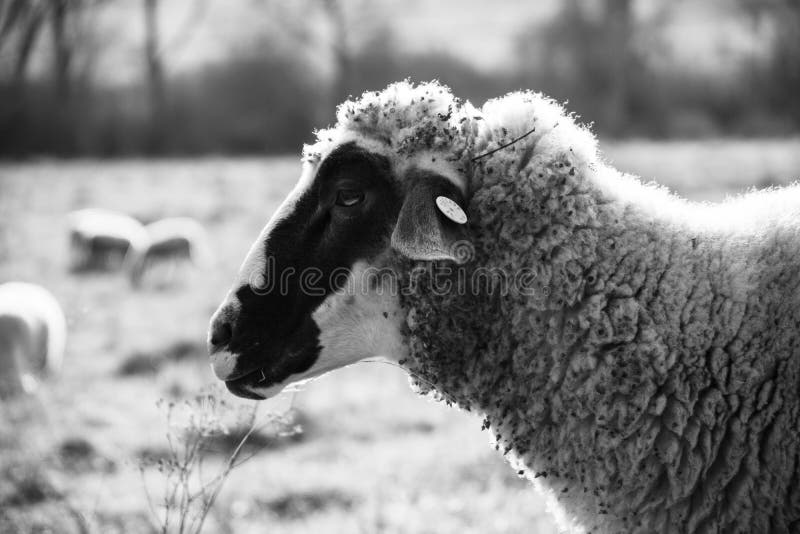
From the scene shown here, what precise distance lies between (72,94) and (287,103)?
30.6 ft

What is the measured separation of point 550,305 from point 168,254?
12331mm

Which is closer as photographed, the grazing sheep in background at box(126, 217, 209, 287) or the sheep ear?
the sheep ear

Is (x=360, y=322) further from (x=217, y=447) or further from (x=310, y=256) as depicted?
(x=217, y=447)

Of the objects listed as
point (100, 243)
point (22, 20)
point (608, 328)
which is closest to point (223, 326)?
point (608, 328)

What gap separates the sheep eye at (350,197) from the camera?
112 inches

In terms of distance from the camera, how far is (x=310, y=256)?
9.41ft

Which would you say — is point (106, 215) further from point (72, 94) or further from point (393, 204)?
point (72, 94)

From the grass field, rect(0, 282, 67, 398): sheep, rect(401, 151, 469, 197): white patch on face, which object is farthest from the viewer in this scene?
rect(0, 282, 67, 398): sheep

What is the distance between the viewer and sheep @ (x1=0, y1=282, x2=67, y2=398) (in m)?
8.10

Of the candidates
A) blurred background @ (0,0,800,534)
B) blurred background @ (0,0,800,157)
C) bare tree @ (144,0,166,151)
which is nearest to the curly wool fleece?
blurred background @ (0,0,800,534)

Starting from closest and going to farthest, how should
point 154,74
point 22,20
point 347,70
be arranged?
point 22,20, point 347,70, point 154,74

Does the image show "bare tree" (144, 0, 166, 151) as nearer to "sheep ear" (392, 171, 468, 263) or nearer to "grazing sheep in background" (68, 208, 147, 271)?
"grazing sheep in background" (68, 208, 147, 271)

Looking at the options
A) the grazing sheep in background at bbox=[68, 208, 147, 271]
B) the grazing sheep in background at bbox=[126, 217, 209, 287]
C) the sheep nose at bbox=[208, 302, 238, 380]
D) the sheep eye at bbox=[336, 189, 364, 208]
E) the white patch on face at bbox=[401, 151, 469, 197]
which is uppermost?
the grazing sheep in background at bbox=[68, 208, 147, 271]

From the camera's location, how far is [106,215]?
53.9ft
